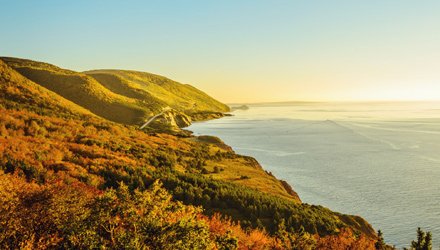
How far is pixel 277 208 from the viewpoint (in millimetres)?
23562

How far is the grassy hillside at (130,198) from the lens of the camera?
28.3 feet

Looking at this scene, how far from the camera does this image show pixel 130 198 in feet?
34.7

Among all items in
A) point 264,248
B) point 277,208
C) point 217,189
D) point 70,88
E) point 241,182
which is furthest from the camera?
point 70,88

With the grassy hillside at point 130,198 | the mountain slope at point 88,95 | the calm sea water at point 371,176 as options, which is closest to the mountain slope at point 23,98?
the grassy hillside at point 130,198

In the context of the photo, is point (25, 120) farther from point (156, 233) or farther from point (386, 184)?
point (386, 184)

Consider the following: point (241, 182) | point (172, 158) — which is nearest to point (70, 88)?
point (172, 158)

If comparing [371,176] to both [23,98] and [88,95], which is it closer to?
[23,98]

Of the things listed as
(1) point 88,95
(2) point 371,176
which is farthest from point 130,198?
(1) point 88,95

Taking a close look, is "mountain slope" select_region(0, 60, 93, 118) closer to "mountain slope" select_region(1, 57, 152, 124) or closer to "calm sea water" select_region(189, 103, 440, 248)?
"mountain slope" select_region(1, 57, 152, 124)

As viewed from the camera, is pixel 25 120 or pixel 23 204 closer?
pixel 23 204

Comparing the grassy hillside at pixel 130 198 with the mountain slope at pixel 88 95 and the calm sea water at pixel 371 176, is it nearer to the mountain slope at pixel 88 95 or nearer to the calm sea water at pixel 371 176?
the calm sea water at pixel 371 176

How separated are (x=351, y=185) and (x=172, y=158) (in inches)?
873

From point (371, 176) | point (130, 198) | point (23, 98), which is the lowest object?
point (371, 176)

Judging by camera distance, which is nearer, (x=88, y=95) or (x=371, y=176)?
(x=371, y=176)
